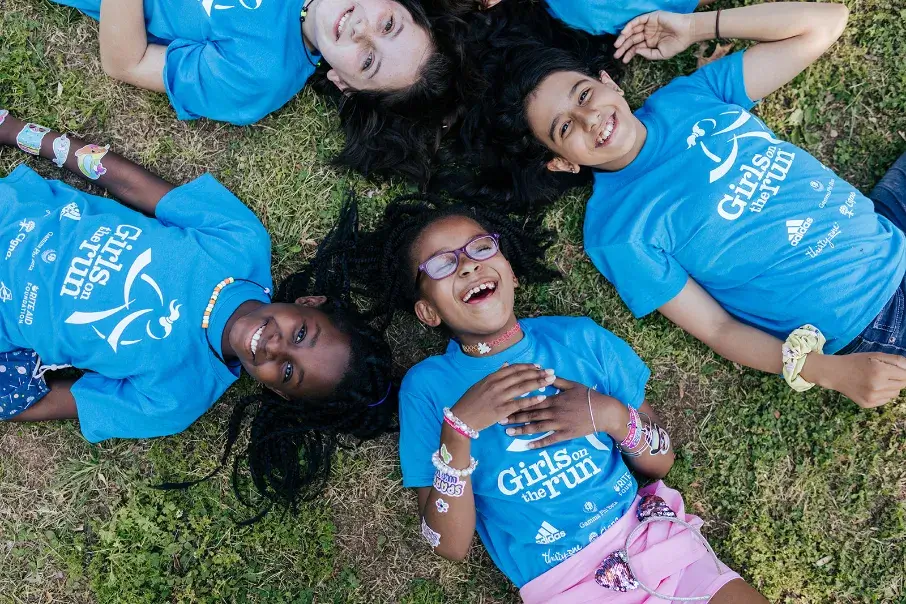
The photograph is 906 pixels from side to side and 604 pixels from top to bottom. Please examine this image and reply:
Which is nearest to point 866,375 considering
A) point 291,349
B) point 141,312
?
point 291,349

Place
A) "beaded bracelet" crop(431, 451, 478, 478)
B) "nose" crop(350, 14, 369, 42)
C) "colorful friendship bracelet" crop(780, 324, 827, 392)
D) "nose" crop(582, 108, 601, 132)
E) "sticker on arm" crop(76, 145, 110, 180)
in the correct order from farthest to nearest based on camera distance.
A: 1. "sticker on arm" crop(76, 145, 110, 180)
2. "colorful friendship bracelet" crop(780, 324, 827, 392)
3. "nose" crop(582, 108, 601, 132)
4. "nose" crop(350, 14, 369, 42)
5. "beaded bracelet" crop(431, 451, 478, 478)

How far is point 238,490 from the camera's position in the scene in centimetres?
394

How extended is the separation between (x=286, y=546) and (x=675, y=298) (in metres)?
2.63

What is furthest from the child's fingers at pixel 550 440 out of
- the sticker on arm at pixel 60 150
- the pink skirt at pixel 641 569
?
the sticker on arm at pixel 60 150

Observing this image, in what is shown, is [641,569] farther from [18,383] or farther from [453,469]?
[18,383]

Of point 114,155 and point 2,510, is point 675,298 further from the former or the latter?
point 2,510

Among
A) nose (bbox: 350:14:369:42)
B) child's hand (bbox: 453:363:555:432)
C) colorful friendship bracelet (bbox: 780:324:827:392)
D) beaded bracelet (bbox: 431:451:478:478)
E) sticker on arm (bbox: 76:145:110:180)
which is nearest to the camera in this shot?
child's hand (bbox: 453:363:555:432)

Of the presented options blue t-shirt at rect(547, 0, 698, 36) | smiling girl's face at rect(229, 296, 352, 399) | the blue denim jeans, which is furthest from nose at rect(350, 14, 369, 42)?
the blue denim jeans

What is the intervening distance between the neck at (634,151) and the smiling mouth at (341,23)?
158 cm

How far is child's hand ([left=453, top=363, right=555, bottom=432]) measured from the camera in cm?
315

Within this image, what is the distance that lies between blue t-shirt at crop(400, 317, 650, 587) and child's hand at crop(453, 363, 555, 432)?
0.36 meters

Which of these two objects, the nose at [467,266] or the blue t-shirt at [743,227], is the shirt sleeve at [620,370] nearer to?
the blue t-shirt at [743,227]

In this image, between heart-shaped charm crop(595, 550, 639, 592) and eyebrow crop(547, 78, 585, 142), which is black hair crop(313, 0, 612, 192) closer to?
eyebrow crop(547, 78, 585, 142)

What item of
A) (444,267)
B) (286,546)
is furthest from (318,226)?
(286,546)
